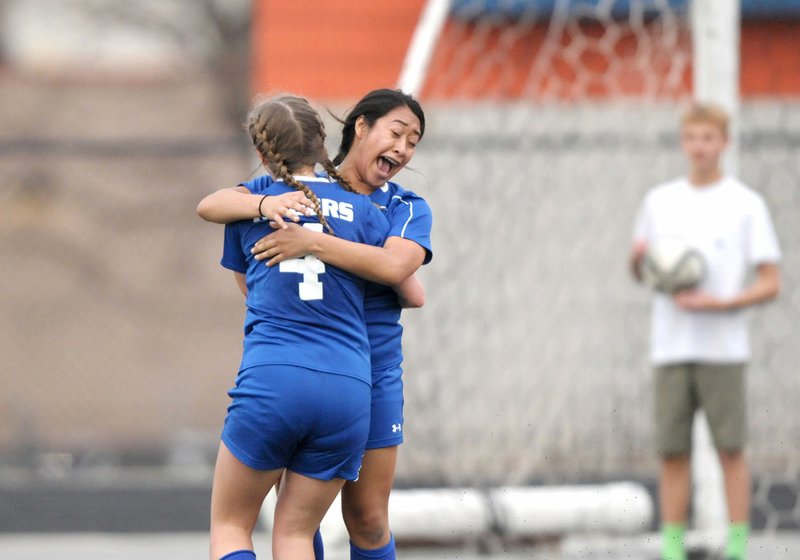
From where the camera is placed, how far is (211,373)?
18188 millimetres

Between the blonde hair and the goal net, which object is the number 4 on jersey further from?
the goal net

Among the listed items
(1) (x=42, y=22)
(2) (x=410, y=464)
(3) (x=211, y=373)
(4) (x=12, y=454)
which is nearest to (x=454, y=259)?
(2) (x=410, y=464)

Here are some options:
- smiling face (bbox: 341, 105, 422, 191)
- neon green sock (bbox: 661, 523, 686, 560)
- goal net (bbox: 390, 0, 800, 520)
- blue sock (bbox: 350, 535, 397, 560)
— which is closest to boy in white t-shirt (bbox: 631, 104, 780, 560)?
neon green sock (bbox: 661, 523, 686, 560)

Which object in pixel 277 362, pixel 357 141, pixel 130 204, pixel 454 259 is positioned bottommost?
pixel 277 362

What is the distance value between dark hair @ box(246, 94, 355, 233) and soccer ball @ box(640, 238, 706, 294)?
8.34ft

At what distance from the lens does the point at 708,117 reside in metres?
6.57

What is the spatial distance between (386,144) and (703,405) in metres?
2.70

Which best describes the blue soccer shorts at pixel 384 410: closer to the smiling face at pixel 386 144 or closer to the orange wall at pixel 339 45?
the smiling face at pixel 386 144

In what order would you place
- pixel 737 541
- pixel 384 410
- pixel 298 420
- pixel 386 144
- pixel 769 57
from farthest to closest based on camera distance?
pixel 769 57 → pixel 737 541 → pixel 384 410 → pixel 386 144 → pixel 298 420

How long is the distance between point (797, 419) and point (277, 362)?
7.11 meters

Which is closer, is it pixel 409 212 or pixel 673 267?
pixel 409 212

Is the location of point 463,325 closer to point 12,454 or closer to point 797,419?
point 797,419

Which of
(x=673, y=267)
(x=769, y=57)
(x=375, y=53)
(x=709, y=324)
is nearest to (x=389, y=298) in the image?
(x=673, y=267)

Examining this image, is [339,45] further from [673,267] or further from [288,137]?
[288,137]
